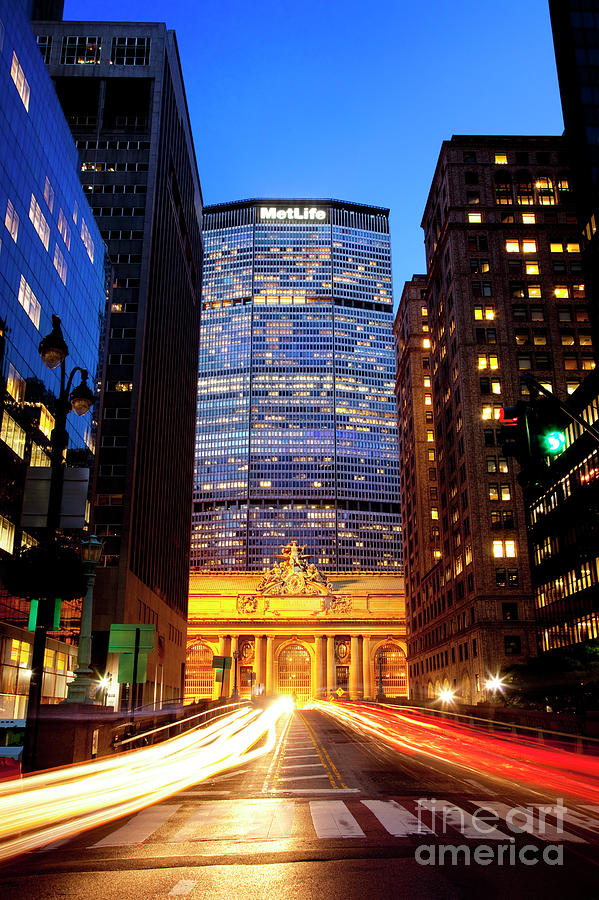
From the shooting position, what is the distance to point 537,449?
10992 millimetres

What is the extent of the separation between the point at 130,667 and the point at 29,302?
31.1 m

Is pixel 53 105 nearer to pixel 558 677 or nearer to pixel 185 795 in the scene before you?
pixel 185 795

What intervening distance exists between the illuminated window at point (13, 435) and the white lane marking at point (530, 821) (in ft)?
129

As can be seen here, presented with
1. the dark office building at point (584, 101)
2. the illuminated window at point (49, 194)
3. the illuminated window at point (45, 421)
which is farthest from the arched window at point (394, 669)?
the illuminated window at point (49, 194)

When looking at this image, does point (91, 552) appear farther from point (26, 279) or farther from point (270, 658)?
point (270, 658)

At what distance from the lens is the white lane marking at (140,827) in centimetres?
1269

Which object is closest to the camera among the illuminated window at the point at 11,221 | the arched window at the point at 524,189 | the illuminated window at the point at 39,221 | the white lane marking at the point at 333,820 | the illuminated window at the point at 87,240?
the white lane marking at the point at 333,820

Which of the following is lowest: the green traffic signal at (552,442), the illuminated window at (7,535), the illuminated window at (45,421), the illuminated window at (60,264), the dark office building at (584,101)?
the green traffic signal at (552,442)

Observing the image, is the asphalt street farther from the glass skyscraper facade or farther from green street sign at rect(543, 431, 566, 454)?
the glass skyscraper facade

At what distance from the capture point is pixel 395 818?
569 inches

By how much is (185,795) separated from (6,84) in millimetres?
44196

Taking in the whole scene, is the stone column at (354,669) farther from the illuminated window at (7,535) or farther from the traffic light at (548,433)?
the traffic light at (548,433)

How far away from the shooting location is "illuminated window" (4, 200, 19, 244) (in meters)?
47.3

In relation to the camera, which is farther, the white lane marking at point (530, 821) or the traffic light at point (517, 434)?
the white lane marking at point (530, 821)
